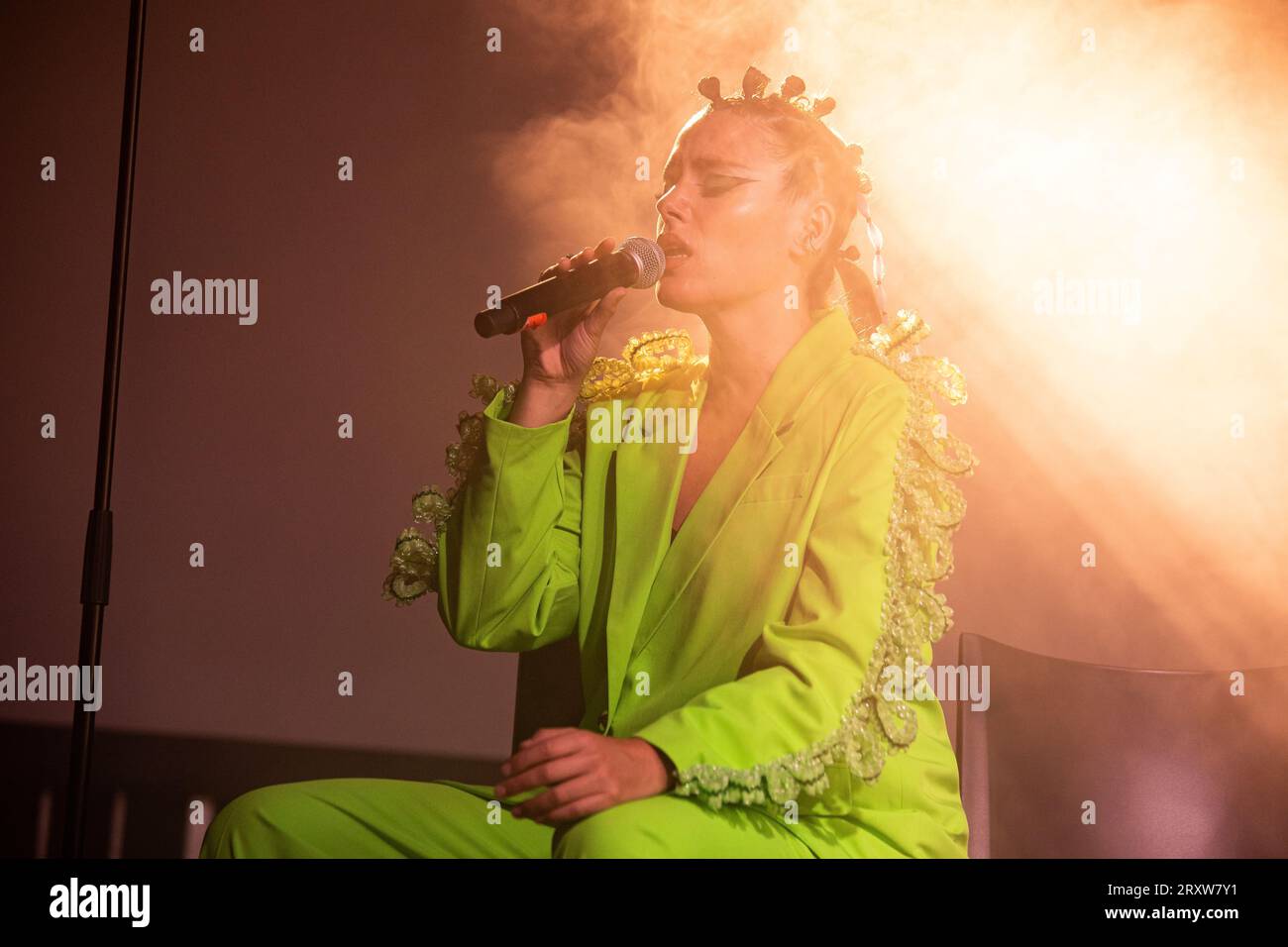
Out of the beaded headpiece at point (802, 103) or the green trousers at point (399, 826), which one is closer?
the green trousers at point (399, 826)

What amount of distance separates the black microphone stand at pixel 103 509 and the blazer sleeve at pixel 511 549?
52 centimetres

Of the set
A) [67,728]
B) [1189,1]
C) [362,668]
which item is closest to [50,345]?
[67,728]

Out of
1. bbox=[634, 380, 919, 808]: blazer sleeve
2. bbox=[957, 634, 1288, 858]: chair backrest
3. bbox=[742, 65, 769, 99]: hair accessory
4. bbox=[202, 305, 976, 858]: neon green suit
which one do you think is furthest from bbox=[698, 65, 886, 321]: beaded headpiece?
bbox=[957, 634, 1288, 858]: chair backrest

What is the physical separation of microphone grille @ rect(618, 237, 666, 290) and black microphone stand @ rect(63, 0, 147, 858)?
0.84 metres

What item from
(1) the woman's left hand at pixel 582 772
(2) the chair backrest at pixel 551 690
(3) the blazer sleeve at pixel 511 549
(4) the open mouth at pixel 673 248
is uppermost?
(4) the open mouth at pixel 673 248

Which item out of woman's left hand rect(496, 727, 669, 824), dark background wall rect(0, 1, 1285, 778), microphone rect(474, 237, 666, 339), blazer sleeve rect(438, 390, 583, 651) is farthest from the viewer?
dark background wall rect(0, 1, 1285, 778)

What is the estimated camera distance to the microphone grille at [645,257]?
1702 millimetres


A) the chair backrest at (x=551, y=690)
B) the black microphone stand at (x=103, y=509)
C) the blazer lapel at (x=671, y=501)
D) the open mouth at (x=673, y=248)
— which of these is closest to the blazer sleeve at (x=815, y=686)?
the blazer lapel at (x=671, y=501)

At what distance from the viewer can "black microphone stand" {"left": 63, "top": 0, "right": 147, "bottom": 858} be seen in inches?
67.8

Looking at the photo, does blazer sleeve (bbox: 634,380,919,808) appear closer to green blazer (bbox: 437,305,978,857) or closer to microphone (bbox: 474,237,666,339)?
green blazer (bbox: 437,305,978,857)

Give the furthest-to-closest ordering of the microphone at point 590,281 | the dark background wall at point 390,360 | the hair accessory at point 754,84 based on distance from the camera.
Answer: the dark background wall at point 390,360 → the hair accessory at point 754,84 → the microphone at point 590,281

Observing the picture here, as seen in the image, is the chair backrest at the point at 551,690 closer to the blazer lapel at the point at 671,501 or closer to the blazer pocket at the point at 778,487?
the blazer lapel at the point at 671,501

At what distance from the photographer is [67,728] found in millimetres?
2094

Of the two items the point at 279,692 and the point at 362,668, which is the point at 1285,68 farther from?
the point at 279,692
